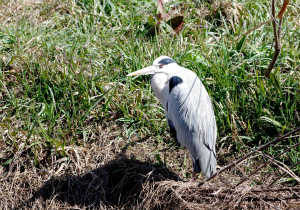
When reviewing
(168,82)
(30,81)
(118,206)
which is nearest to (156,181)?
(118,206)

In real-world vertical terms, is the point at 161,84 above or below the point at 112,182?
above

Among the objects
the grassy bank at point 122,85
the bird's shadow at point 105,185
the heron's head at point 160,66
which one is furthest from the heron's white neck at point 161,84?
the bird's shadow at point 105,185

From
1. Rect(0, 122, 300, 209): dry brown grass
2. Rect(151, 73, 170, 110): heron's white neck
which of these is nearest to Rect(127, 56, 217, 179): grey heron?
Rect(151, 73, 170, 110): heron's white neck

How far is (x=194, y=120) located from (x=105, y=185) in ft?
3.29

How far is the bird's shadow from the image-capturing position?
11.0 ft

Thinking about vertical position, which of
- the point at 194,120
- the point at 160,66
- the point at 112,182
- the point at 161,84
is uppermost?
the point at 160,66

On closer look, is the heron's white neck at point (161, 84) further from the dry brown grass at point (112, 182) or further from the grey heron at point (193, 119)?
the dry brown grass at point (112, 182)

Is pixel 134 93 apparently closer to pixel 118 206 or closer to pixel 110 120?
pixel 110 120

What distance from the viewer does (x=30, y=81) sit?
13.0ft

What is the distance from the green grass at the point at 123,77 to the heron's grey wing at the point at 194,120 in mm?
424

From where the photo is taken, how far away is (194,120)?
132 inches

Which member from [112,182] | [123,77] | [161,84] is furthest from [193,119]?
[123,77]

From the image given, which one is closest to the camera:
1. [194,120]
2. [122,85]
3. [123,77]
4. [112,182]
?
[194,120]

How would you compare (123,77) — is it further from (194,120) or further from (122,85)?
(194,120)
